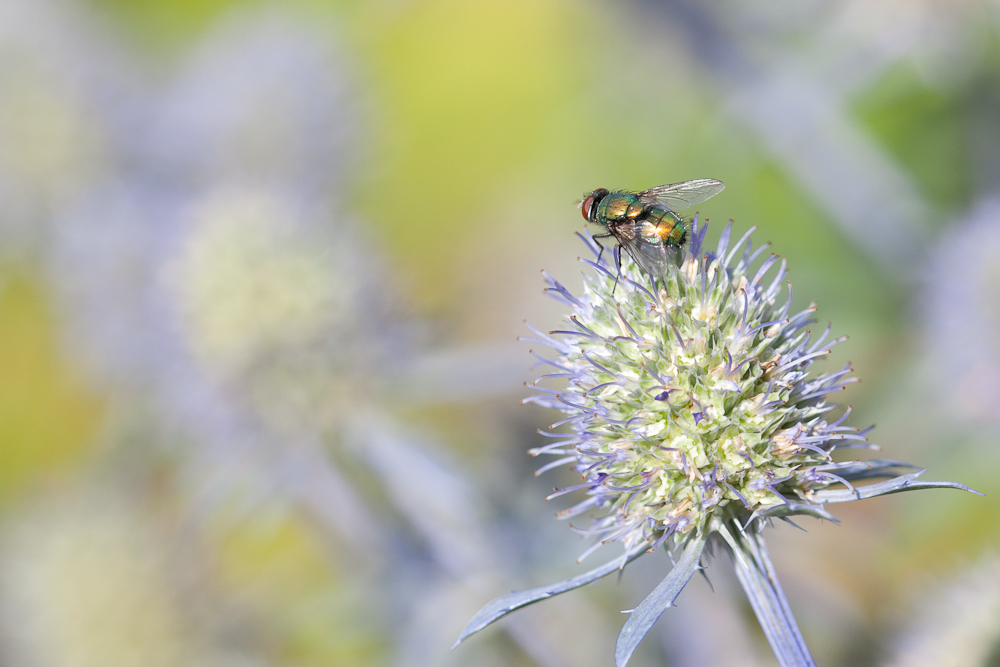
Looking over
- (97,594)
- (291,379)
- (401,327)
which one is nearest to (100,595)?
(97,594)

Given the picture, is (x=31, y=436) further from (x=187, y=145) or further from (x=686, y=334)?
(x=686, y=334)

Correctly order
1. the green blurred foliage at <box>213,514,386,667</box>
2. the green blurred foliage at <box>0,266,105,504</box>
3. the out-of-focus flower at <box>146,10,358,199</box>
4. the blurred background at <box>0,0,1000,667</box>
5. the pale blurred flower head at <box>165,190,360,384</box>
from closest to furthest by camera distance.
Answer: the blurred background at <box>0,0,1000,667</box> < the green blurred foliage at <box>213,514,386,667</box> < the pale blurred flower head at <box>165,190,360,384</box> < the out-of-focus flower at <box>146,10,358,199</box> < the green blurred foliage at <box>0,266,105,504</box>

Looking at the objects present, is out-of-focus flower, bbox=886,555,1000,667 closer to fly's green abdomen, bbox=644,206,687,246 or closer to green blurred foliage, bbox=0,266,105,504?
fly's green abdomen, bbox=644,206,687,246

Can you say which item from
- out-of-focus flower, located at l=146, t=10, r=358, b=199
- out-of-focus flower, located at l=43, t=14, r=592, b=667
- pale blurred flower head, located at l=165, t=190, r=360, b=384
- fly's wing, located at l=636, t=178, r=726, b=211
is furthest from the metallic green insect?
out-of-focus flower, located at l=146, t=10, r=358, b=199

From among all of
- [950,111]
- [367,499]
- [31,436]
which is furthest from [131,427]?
[950,111]

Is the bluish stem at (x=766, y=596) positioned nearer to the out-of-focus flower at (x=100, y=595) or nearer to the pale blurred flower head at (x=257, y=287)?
the pale blurred flower head at (x=257, y=287)

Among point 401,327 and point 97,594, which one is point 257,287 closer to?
point 401,327

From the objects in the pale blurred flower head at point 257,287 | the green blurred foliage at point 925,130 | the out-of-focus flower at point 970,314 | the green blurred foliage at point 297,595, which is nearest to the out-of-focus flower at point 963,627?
the out-of-focus flower at point 970,314
